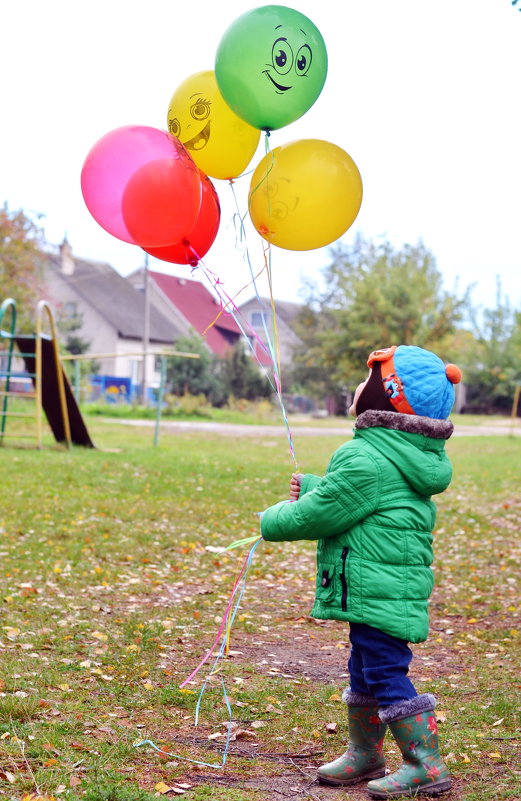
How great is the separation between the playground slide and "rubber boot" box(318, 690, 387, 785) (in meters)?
11.6

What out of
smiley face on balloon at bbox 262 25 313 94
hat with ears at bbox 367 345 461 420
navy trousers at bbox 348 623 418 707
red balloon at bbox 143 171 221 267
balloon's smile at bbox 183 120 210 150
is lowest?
navy trousers at bbox 348 623 418 707

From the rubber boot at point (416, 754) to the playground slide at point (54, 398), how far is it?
1187 cm

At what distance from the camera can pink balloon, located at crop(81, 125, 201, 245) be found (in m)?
4.13

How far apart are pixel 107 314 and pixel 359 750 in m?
39.3

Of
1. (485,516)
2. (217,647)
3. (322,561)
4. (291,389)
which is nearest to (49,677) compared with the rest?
(217,647)

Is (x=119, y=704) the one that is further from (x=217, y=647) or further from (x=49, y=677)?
(x=217, y=647)

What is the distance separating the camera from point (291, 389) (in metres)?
45.8

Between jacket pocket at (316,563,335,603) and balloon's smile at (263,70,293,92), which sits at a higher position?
balloon's smile at (263,70,293,92)

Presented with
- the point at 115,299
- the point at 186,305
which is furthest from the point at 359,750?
the point at 186,305

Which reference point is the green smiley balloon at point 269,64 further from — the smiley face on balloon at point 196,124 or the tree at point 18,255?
the tree at point 18,255

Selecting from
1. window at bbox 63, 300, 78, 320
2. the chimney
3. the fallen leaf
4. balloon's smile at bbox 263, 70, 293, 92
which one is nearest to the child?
the fallen leaf

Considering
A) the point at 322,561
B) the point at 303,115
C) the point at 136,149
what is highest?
the point at 303,115

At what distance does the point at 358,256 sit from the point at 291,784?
4684cm

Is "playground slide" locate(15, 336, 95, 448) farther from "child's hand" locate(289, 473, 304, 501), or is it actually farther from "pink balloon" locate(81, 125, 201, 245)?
"child's hand" locate(289, 473, 304, 501)
